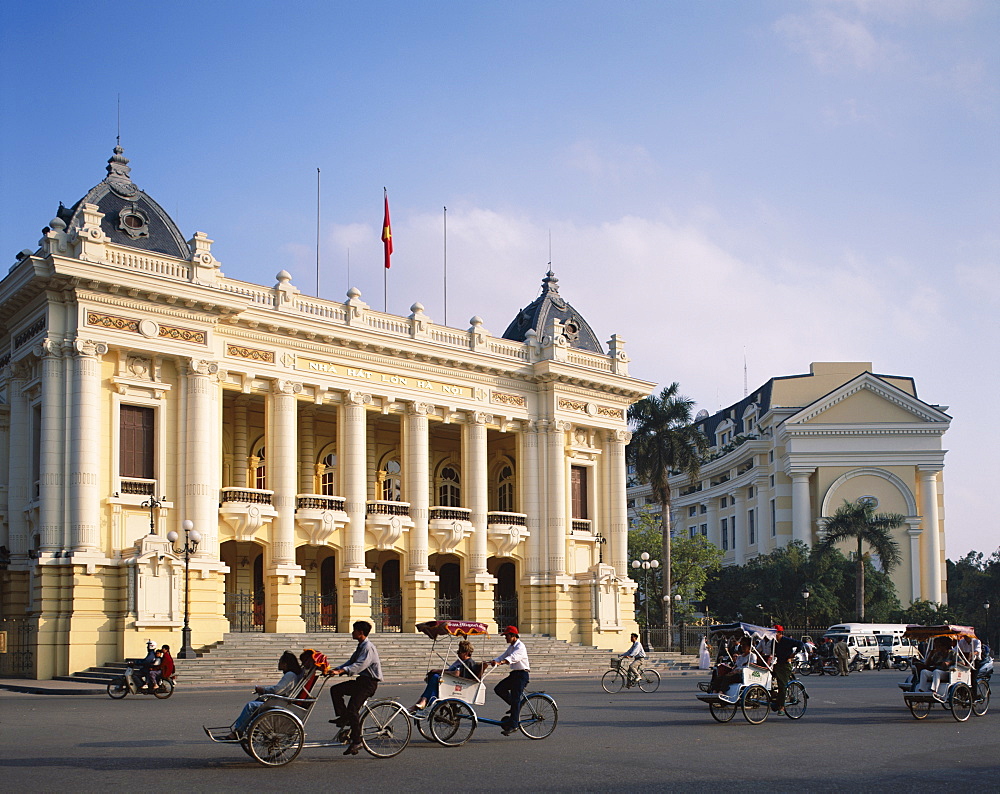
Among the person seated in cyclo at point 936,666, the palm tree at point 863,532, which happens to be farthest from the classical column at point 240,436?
the palm tree at point 863,532

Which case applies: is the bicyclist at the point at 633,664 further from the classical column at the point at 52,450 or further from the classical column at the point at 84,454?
Result: the classical column at the point at 52,450

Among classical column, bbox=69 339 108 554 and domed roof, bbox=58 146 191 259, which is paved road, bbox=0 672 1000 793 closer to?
classical column, bbox=69 339 108 554

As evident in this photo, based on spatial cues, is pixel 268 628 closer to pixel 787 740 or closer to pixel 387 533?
pixel 387 533

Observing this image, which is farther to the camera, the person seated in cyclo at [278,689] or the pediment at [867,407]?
the pediment at [867,407]

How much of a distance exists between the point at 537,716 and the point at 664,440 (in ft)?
141

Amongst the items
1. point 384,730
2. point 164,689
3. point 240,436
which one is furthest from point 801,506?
point 384,730

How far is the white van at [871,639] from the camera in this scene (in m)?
54.0

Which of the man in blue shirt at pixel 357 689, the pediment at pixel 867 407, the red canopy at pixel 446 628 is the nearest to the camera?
the man in blue shirt at pixel 357 689

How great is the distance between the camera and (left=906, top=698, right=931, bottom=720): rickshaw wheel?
20781 millimetres

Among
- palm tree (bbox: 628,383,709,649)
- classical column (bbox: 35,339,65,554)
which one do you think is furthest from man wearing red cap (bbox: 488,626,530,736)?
palm tree (bbox: 628,383,709,649)

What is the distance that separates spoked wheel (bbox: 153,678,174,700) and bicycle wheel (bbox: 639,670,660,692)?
1267 centimetres

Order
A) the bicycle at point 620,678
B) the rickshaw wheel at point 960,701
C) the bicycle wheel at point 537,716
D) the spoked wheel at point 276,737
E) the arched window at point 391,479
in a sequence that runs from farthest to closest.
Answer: the arched window at point 391,479 < the bicycle at point 620,678 < the rickshaw wheel at point 960,701 < the bicycle wheel at point 537,716 < the spoked wheel at point 276,737

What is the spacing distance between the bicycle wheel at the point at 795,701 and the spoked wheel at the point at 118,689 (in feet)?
51.0

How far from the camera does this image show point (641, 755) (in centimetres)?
1523
